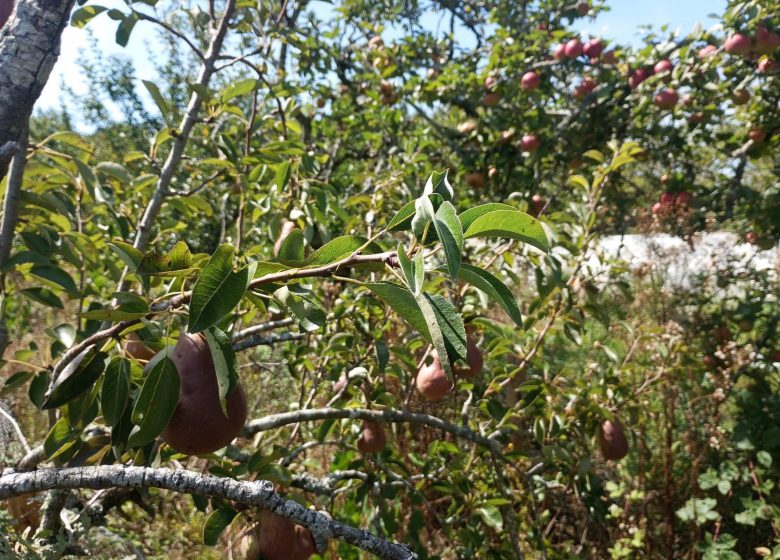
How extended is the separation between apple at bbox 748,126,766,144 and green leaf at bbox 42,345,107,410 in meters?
3.31

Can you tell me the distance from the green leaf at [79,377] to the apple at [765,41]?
312cm

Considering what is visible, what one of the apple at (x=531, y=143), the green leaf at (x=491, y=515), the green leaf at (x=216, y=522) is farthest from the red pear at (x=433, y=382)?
the apple at (x=531, y=143)

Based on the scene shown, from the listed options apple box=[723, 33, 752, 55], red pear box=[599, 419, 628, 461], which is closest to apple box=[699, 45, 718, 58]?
apple box=[723, 33, 752, 55]

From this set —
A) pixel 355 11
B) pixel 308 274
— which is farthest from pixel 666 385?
pixel 355 11

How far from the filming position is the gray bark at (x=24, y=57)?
2.03 ft

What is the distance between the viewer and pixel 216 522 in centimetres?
91

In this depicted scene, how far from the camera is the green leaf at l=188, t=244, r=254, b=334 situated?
1.63 feet

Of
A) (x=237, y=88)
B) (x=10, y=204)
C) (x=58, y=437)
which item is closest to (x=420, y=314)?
(x=58, y=437)

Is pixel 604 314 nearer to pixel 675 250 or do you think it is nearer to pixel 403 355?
pixel 403 355

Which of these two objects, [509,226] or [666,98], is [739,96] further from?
[509,226]

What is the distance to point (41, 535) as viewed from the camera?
82 centimetres

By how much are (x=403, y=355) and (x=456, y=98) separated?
2416 mm

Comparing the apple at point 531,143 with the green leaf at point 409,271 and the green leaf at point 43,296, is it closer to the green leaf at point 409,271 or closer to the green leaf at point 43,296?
the green leaf at point 43,296

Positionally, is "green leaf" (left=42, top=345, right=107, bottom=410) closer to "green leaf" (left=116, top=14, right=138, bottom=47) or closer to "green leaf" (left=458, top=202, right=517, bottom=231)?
"green leaf" (left=458, top=202, right=517, bottom=231)
